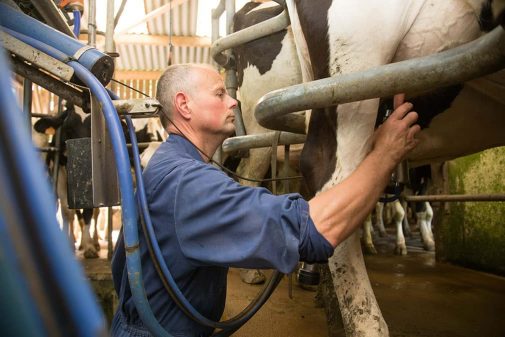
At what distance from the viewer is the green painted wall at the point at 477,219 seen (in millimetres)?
3175

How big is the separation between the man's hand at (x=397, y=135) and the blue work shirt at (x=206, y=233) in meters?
0.28

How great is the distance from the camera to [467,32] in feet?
3.76

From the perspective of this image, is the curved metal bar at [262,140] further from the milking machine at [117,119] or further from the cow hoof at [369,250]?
the cow hoof at [369,250]

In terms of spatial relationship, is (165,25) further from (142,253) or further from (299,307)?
(142,253)

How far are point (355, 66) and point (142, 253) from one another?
2.56ft

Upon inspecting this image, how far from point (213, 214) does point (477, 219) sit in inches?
128

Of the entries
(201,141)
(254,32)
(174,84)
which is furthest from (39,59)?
(254,32)

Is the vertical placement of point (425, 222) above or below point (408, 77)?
below

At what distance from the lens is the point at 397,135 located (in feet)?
3.45

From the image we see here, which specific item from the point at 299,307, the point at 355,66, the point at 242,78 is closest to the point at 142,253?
the point at 355,66

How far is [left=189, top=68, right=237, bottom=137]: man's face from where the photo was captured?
4.10ft

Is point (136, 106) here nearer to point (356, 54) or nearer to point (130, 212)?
point (130, 212)

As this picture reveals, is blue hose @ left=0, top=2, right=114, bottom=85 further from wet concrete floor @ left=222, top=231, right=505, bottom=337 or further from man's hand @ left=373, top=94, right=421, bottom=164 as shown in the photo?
wet concrete floor @ left=222, top=231, right=505, bottom=337

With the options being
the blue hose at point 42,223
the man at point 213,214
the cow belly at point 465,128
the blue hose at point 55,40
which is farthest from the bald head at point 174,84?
the blue hose at point 42,223
